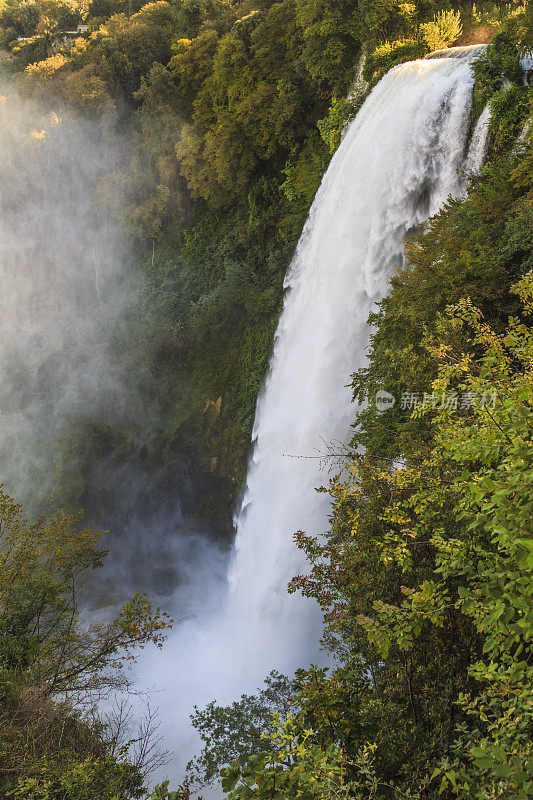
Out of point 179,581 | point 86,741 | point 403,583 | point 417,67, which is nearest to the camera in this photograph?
point 403,583

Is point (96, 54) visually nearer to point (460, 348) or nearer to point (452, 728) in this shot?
point (460, 348)

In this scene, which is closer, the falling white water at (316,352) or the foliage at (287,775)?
the foliage at (287,775)

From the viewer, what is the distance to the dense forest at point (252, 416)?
9.73ft

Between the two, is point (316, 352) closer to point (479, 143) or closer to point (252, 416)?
point (479, 143)

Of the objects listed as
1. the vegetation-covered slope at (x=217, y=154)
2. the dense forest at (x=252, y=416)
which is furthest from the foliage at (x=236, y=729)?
the vegetation-covered slope at (x=217, y=154)

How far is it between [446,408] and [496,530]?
1.64 metres

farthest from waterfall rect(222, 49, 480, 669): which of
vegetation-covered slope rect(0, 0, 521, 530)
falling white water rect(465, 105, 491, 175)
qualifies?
vegetation-covered slope rect(0, 0, 521, 530)

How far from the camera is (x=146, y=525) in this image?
60.3 feet

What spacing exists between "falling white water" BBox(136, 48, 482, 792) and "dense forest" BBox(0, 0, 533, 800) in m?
0.76

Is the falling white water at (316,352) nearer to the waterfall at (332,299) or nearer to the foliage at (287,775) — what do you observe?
the waterfall at (332,299)

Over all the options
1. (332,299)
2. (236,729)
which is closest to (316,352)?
(332,299)

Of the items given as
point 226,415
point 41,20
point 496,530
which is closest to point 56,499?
point 226,415

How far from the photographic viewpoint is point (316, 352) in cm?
1114

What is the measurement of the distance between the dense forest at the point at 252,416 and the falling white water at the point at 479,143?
0.38 feet
